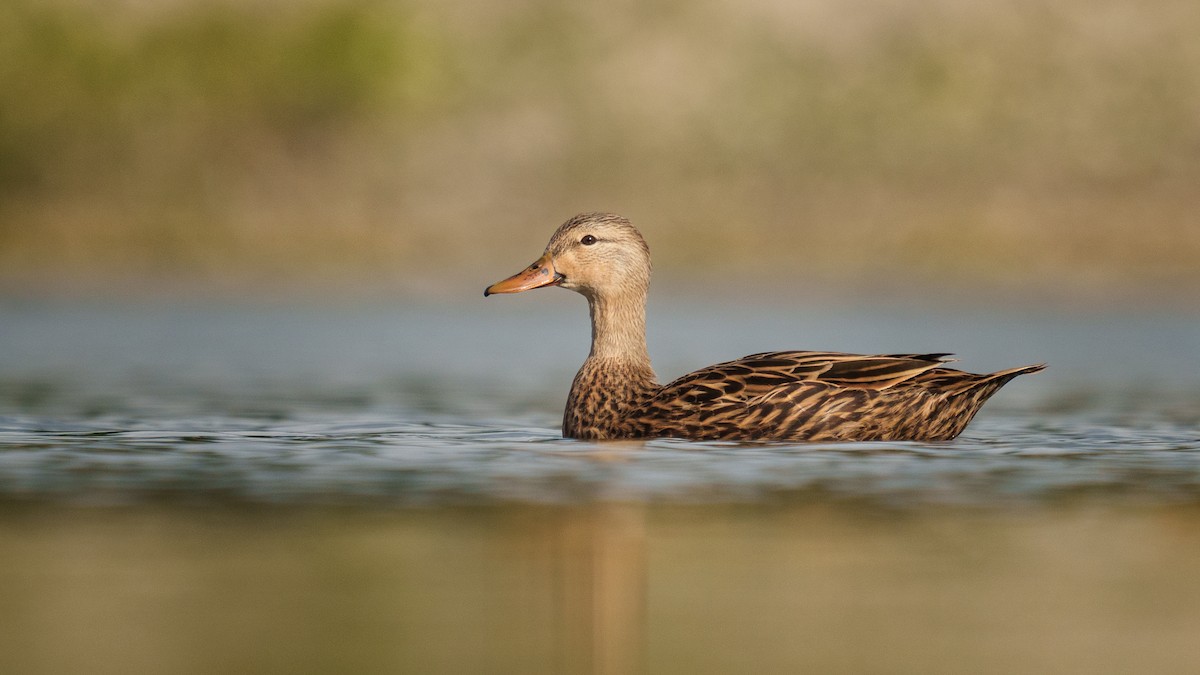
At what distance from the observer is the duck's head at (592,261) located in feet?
42.5

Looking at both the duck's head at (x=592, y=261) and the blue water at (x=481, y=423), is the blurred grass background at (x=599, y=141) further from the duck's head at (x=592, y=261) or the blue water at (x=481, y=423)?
the duck's head at (x=592, y=261)

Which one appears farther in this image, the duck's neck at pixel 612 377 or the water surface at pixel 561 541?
the duck's neck at pixel 612 377

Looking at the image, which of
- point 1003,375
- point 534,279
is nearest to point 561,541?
point 1003,375

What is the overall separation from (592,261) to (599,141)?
2809 centimetres

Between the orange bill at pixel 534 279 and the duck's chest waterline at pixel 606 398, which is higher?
the orange bill at pixel 534 279

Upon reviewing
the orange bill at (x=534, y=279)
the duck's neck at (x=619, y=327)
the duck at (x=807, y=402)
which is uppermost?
the orange bill at (x=534, y=279)

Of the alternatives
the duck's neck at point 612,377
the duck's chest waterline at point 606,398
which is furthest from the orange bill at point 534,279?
the duck's chest waterline at point 606,398

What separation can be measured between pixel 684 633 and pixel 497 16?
3917cm

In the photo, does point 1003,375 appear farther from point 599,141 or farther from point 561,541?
point 599,141

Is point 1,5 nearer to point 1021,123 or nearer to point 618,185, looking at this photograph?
point 618,185

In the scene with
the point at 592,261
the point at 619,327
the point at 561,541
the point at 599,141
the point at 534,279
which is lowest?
the point at 561,541

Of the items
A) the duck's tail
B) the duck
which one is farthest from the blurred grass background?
the duck

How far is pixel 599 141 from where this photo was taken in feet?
134

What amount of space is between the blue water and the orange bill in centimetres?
87
